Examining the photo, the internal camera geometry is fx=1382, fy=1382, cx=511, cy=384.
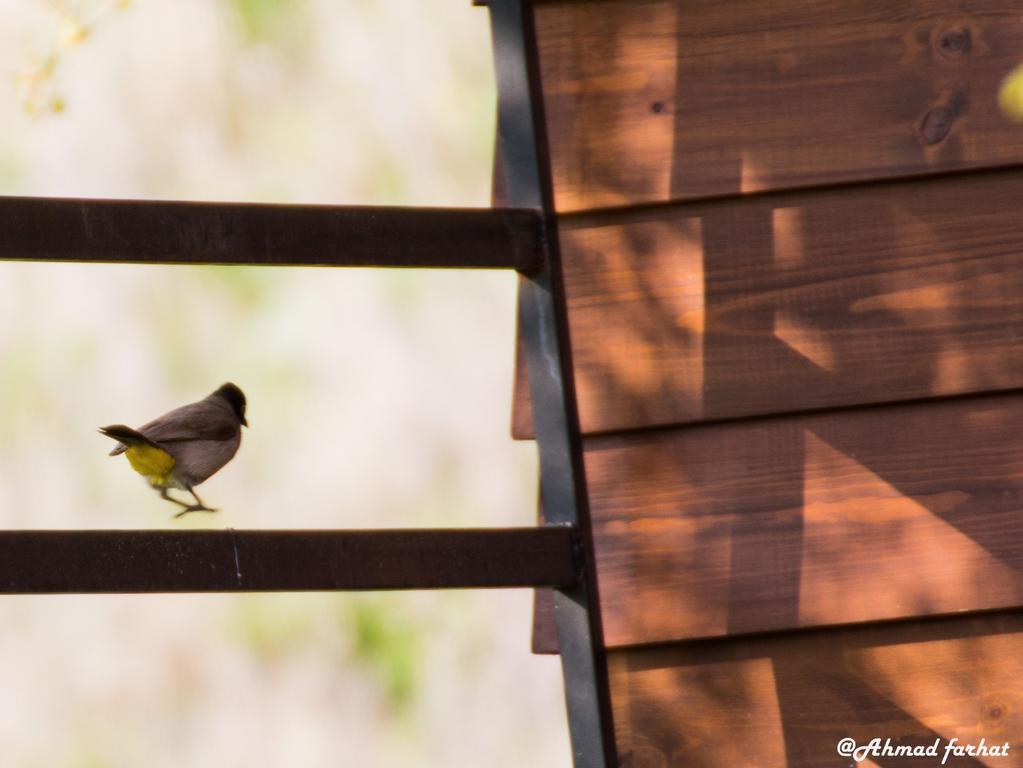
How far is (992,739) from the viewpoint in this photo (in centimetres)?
234

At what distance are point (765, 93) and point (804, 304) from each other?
1.25 ft

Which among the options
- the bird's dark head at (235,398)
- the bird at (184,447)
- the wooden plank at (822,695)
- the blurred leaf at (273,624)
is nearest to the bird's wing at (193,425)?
the bird at (184,447)

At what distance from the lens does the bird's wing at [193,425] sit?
11.8 feet

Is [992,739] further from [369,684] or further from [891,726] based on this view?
[369,684]

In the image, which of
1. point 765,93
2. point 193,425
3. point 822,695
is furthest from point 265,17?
point 822,695

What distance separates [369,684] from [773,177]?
439 cm

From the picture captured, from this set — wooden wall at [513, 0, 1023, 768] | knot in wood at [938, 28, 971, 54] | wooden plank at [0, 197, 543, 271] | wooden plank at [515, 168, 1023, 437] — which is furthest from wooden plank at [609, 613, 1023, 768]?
knot in wood at [938, 28, 971, 54]

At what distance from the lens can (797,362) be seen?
240cm

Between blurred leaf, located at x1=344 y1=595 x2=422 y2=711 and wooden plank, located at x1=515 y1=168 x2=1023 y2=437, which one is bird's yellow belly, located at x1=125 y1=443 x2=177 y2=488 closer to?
wooden plank, located at x1=515 y1=168 x2=1023 y2=437

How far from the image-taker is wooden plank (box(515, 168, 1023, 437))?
7.86 feet

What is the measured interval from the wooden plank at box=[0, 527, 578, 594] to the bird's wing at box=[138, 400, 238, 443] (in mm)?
1545

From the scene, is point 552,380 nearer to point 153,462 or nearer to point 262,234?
point 262,234

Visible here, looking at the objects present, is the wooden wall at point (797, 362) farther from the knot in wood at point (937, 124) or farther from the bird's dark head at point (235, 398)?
the bird's dark head at point (235, 398)

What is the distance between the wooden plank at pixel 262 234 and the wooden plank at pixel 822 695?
0.76 m
